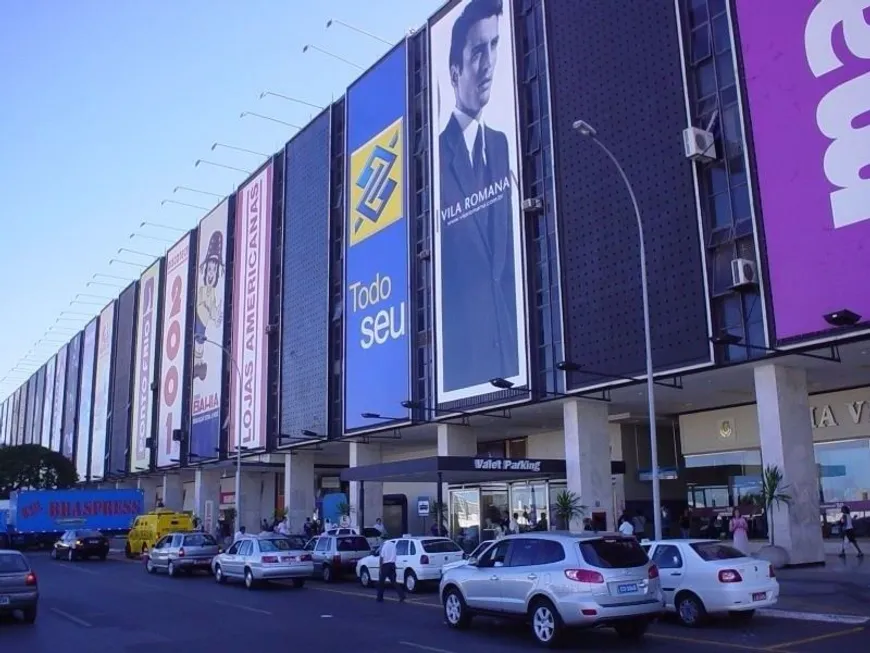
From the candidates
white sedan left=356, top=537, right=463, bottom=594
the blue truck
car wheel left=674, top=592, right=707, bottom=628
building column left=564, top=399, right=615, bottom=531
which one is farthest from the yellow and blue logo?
car wheel left=674, top=592, right=707, bottom=628

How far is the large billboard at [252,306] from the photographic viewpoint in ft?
176

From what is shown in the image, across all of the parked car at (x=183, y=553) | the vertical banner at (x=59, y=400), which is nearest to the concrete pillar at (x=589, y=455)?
the parked car at (x=183, y=553)

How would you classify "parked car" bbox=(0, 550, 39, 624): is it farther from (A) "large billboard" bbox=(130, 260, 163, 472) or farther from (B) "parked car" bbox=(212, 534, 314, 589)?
(A) "large billboard" bbox=(130, 260, 163, 472)

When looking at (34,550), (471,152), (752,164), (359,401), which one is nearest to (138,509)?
(34,550)

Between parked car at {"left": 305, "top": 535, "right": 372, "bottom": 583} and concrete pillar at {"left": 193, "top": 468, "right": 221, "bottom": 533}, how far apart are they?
126 feet

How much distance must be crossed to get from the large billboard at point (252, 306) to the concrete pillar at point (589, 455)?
2615 centimetres

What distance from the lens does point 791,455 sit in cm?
2450

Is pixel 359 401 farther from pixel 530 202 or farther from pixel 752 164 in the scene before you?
pixel 752 164

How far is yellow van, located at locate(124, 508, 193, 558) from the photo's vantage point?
4262 cm

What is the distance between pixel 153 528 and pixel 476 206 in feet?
75.7

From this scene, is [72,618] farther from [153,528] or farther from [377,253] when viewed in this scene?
[377,253]

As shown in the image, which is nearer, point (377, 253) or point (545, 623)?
point (545, 623)

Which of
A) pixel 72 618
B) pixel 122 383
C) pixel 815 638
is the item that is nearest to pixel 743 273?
pixel 815 638

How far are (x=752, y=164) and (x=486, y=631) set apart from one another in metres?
15.9
